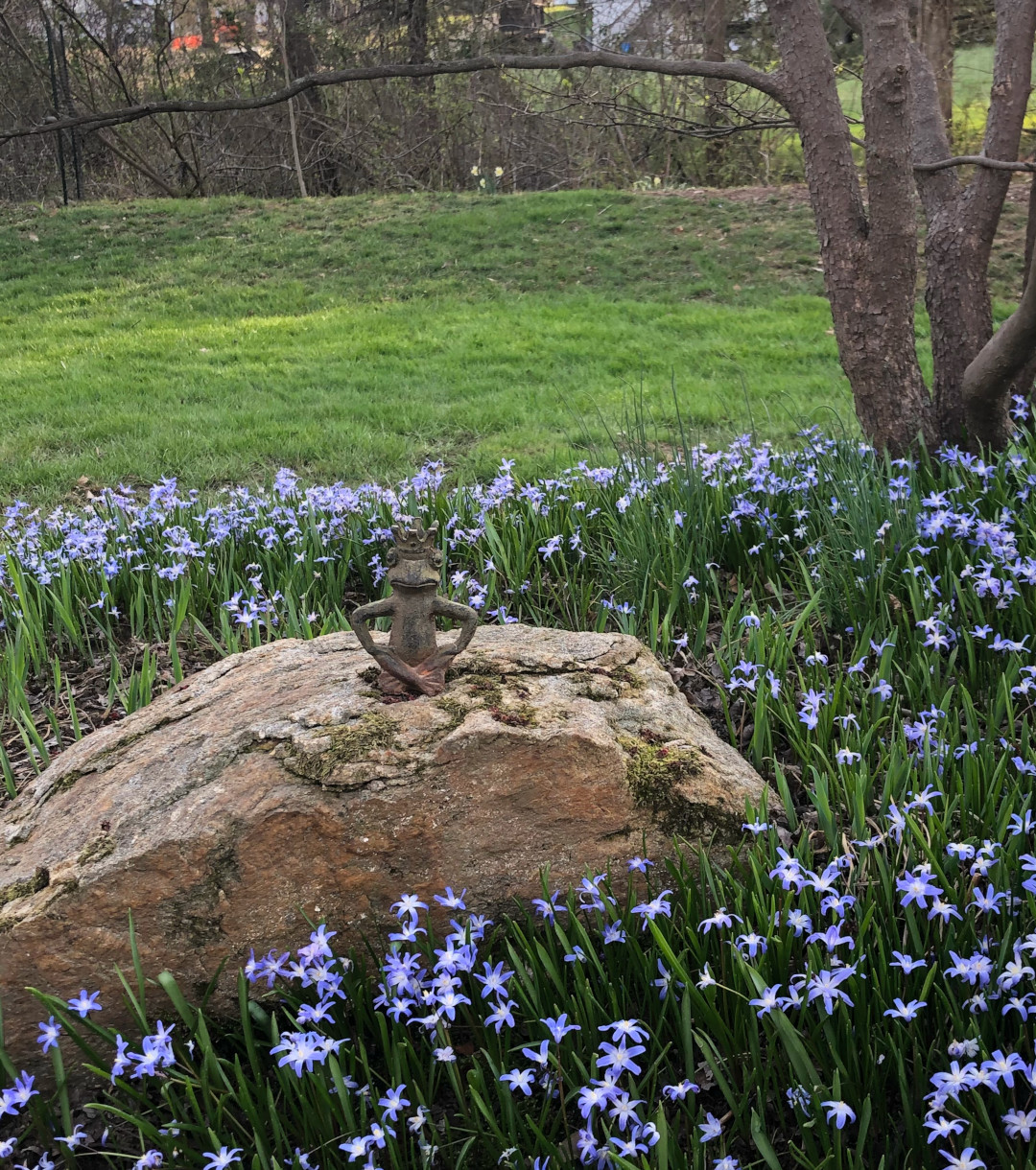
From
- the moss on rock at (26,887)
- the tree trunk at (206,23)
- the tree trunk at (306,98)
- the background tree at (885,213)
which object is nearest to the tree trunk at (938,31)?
the background tree at (885,213)

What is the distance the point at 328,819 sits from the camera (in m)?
1.95

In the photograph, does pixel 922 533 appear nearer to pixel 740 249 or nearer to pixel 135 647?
pixel 135 647

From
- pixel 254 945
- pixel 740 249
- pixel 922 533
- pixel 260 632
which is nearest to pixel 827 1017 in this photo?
pixel 254 945

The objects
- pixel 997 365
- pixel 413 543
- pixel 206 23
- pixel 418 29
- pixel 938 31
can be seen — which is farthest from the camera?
pixel 206 23

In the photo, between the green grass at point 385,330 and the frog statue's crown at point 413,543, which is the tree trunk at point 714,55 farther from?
the frog statue's crown at point 413,543

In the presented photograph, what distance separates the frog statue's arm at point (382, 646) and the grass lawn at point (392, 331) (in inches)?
97.8

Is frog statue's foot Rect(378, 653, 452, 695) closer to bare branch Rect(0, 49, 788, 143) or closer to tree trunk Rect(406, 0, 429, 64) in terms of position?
bare branch Rect(0, 49, 788, 143)

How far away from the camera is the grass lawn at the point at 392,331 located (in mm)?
6680

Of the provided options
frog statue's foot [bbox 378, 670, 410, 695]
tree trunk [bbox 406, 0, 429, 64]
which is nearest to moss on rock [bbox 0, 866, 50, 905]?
frog statue's foot [bbox 378, 670, 410, 695]

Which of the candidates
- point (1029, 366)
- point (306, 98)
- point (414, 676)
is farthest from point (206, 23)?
point (414, 676)

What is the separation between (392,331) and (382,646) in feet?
25.6

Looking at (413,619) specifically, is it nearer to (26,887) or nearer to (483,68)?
(26,887)

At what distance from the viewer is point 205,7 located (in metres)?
16.0

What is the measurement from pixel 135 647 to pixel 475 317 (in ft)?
23.0
